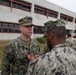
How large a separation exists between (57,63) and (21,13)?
→ 30007mm

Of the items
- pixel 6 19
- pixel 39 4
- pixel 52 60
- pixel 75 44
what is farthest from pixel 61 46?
pixel 39 4

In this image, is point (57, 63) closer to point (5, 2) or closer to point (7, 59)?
point (7, 59)

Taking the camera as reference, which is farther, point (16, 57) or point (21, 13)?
point (21, 13)

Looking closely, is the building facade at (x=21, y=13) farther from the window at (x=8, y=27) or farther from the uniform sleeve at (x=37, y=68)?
the uniform sleeve at (x=37, y=68)

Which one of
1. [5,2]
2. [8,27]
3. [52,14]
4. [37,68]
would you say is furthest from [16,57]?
[52,14]

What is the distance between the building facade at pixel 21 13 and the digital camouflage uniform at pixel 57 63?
25.5 metres

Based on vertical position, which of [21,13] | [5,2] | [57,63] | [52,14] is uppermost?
[5,2]

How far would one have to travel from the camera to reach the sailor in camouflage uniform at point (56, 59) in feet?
7.54

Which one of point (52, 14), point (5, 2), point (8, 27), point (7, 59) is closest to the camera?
point (7, 59)

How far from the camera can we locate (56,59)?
233cm

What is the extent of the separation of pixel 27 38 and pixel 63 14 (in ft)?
147

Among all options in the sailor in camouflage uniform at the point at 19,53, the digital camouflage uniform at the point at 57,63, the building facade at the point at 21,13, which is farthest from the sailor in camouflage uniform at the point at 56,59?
the building facade at the point at 21,13

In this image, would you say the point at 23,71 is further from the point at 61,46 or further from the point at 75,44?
the point at 61,46

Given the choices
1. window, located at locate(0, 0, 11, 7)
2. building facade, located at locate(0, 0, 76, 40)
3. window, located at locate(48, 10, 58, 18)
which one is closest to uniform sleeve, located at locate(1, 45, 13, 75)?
building facade, located at locate(0, 0, 76, 40)
